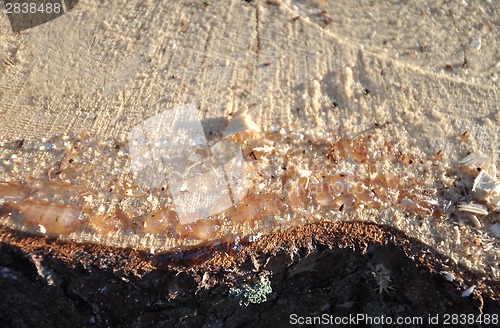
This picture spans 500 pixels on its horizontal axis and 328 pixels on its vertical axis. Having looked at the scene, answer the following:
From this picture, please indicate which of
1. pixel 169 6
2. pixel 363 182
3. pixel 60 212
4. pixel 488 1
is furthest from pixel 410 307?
pixel 169 6

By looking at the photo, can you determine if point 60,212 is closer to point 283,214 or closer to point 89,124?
point 89,124

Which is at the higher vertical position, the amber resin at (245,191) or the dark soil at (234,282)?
the amber resin at (245,191)
